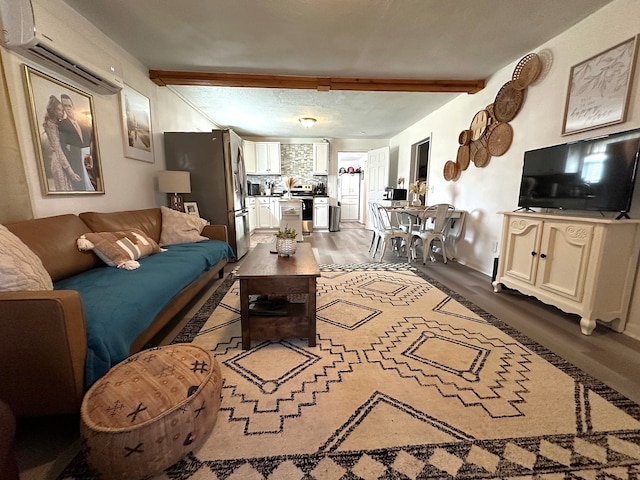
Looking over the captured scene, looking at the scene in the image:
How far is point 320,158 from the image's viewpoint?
23.5 ft

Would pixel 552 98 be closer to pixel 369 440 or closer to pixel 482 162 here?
pixel 482 162

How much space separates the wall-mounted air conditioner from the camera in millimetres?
1671

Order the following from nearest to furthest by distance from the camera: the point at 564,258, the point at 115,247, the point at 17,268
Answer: the point at 17,268 < the point at 115,247 < the point at 564,258

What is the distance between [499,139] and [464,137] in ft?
2.32

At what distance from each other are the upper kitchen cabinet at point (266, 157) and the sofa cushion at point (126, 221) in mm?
4271

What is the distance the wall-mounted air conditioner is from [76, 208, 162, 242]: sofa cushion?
1126 mm

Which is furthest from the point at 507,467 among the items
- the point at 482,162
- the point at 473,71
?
the point at 473,71

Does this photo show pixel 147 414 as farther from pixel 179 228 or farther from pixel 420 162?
pixel 420 162

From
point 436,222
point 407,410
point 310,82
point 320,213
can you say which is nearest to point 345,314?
point 407,410

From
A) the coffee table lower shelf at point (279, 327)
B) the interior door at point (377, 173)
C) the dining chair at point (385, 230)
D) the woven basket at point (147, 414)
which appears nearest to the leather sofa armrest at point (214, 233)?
the coffee table lower shelf at point (279, 327)

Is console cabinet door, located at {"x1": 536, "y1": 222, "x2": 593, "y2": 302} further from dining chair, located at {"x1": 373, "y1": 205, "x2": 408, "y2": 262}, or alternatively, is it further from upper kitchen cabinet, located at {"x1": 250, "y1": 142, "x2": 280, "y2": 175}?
upper kitchen cabinet, located at {"x1": 250, "y1": 142, "x2": 280, "y2": 175}

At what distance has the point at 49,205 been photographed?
6.75 feet

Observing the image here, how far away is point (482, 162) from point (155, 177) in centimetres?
433

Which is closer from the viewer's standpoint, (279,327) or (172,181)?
(279,327)
